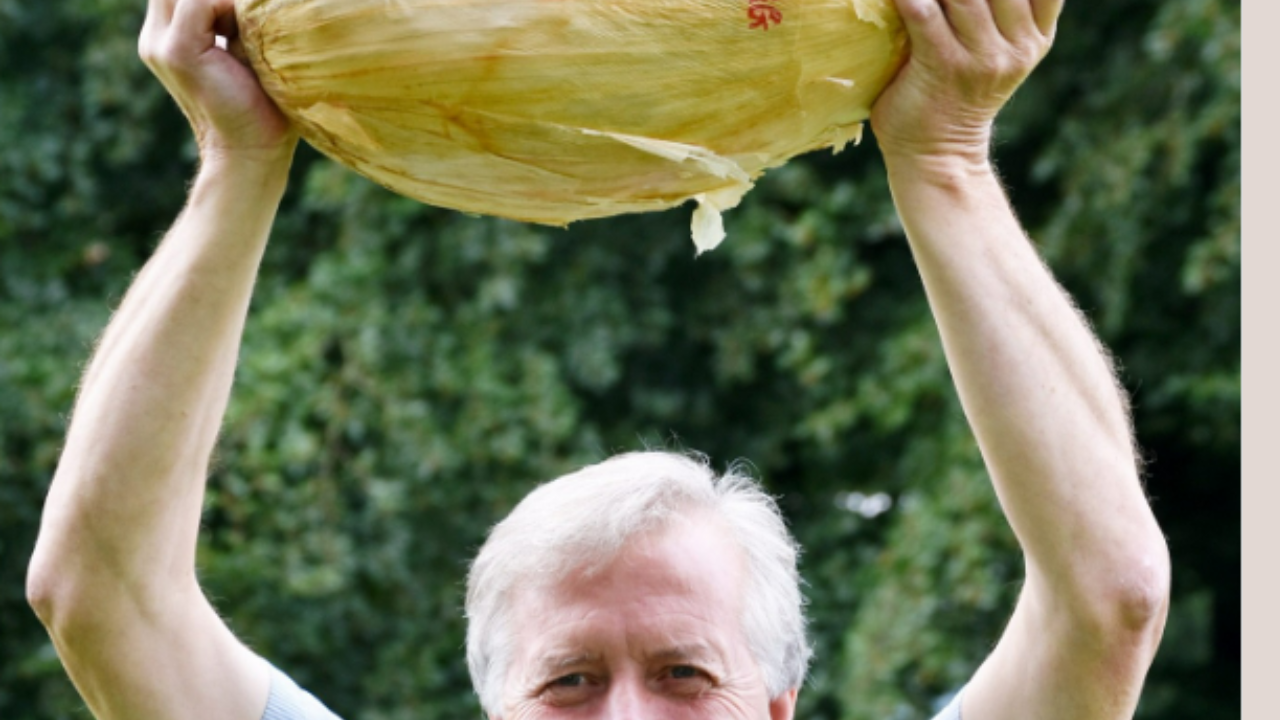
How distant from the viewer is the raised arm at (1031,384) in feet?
7.25

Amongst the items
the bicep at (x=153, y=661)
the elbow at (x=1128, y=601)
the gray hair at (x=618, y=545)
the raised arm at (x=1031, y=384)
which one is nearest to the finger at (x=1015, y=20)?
the raised arm at (x=1031, y=384)

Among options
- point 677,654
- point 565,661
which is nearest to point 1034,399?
point 677,654

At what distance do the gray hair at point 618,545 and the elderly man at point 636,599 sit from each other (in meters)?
0.12

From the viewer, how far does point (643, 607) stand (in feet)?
8.28

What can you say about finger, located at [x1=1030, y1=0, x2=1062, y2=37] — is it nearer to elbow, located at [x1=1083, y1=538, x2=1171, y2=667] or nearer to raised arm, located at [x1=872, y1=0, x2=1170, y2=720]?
raised arm, located at [x1=872, y1=0, x2=1170, y2=720]

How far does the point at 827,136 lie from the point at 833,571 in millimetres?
5767

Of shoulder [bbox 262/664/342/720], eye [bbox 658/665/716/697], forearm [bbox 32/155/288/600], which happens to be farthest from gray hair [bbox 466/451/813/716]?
forearm [bbox 32/155/288/600]

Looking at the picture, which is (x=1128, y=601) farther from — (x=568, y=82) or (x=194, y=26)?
(x=194, y=26)

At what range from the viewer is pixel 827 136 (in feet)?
7.17

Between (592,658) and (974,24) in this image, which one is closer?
(974,24)

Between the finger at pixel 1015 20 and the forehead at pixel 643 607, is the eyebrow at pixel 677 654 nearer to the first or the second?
the forehead at pixel 643 607

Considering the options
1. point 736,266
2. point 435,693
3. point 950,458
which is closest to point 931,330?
point 950,458

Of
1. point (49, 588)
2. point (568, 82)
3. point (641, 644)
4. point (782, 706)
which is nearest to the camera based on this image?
point (568, 82)

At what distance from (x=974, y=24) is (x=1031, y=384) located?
0.45 metres
